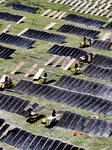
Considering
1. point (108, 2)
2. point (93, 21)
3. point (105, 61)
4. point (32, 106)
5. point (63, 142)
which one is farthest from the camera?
point (108, 2)

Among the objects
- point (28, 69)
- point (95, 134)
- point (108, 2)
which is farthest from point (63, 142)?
point (108, 2)

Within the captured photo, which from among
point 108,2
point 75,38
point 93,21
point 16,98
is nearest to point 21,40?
point 75,38

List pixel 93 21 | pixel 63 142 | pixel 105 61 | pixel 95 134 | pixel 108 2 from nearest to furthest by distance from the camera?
pixel 63 142
pixel 95 134
pixel 105 61
pixel 93 21
pixel 108 2

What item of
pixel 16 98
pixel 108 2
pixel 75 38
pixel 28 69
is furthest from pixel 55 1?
pixel 16 98

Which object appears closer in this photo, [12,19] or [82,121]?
[82,121]

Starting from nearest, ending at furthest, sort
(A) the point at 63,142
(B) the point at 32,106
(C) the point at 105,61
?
(A) the point at 63,142
(B) the point at 32,106
(C) the point at 105,61

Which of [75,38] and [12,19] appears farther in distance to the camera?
[12,19]

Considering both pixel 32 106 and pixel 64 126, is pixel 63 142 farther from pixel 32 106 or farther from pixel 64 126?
pixel 32 106

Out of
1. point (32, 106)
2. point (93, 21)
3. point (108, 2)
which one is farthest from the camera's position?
point (108, 2)

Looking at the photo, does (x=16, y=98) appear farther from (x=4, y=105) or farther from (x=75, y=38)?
(x=75, y=38)
